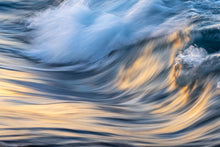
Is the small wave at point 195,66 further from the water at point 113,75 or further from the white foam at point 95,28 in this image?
the white foam at point 95,28

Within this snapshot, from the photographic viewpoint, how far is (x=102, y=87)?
15.6 feet

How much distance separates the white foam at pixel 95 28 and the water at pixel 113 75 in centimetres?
2

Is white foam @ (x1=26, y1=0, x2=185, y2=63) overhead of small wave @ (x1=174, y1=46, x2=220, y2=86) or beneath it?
overhead

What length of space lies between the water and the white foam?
0.06 feet

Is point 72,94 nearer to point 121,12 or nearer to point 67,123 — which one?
point 67,123

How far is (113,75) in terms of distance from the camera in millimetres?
5129

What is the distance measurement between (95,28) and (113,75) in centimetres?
187

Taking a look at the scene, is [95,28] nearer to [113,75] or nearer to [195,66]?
[113,75]

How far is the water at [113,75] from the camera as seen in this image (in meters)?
2.70

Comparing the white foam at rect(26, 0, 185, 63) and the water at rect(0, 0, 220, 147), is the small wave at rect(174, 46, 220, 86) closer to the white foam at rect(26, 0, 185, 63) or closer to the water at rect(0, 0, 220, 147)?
the water at rect(0, 0, 220, 147)

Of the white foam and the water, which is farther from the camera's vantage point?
the white foam

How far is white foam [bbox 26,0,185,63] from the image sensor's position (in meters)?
5.93

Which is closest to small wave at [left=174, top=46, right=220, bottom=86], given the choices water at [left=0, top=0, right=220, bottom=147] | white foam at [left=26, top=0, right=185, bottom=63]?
water at [left=0, top=0, right=220, bottom=147]

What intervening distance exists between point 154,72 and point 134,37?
1.18 meters
